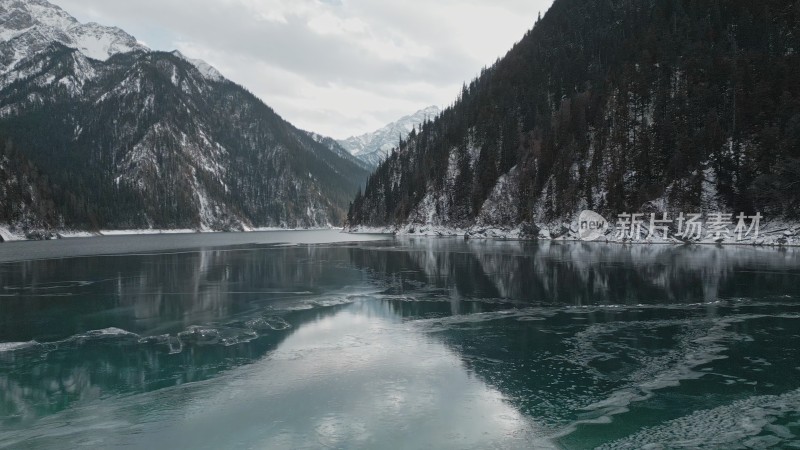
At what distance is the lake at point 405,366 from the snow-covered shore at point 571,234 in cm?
5018

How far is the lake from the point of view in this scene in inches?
412

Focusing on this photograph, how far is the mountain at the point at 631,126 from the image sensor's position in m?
79.9

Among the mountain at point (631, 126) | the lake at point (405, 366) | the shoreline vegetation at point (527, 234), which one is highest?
the mountain at point (631, 126)

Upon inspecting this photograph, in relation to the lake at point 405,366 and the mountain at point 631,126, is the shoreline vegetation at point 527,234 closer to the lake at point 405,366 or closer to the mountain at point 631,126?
the mountain at point 631,126

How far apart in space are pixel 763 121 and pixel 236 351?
3770 inches

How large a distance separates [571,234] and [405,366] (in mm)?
88474

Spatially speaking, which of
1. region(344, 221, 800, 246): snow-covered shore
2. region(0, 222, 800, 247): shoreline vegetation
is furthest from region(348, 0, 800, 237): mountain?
region(0, 222, 800, 247): shoreline vegetation

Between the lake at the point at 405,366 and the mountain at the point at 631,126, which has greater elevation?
the mountain at the point at 631,126

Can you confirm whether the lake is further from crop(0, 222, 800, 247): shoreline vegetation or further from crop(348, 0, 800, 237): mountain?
crop(348, 0, 800, 237): mountain
